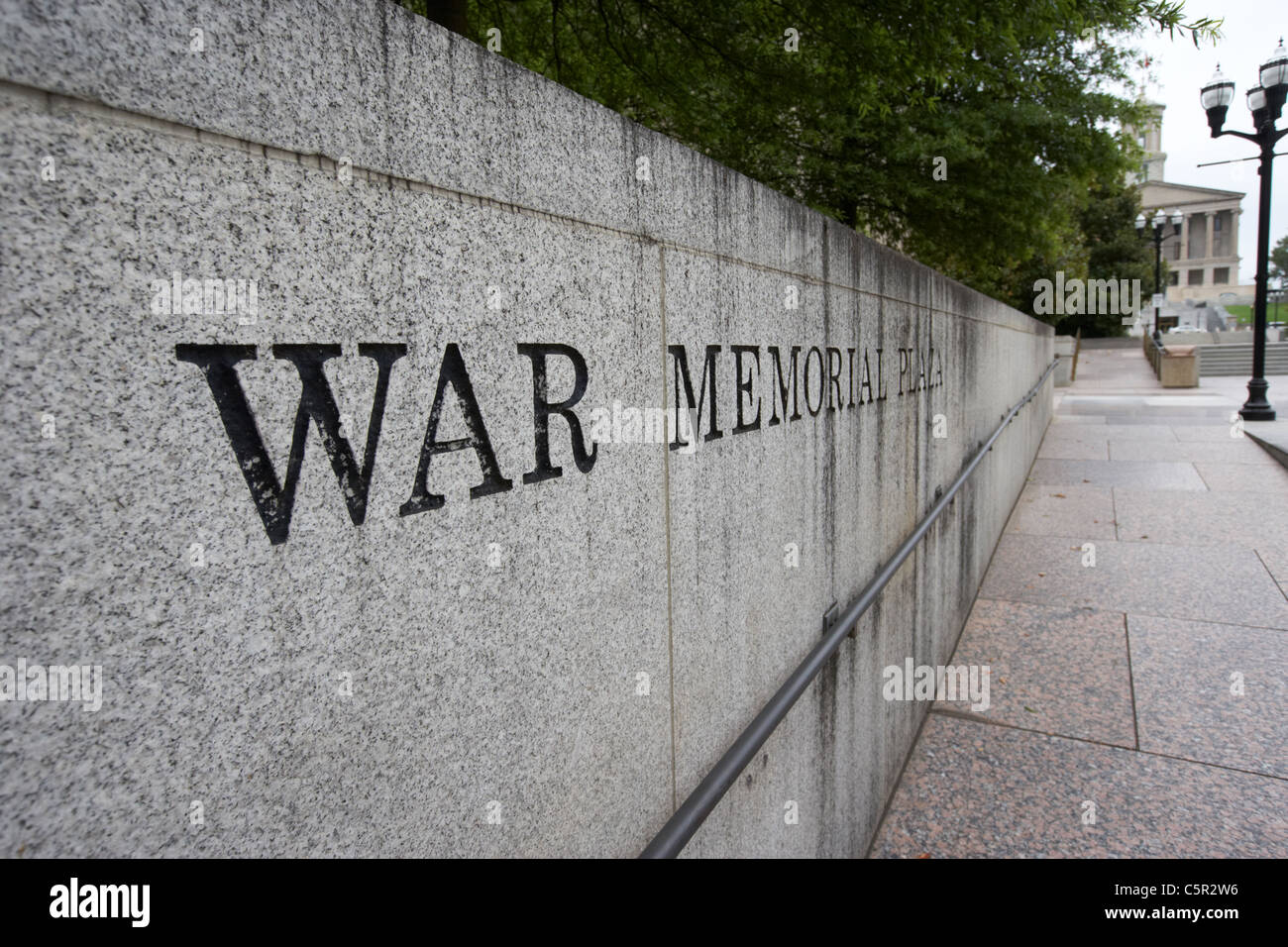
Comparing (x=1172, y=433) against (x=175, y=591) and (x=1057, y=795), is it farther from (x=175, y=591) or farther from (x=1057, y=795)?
(x=175, y=591)

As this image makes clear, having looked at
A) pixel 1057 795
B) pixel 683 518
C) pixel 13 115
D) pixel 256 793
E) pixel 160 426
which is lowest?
pixel 1057 795

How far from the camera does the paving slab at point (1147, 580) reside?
5.66 metres

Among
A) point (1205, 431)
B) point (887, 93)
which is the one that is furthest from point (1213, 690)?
point (1205, 431)

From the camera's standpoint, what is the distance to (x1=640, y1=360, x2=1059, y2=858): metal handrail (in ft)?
5.97

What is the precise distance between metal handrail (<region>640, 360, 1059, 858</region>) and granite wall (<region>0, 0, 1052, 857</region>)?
0.18 ft

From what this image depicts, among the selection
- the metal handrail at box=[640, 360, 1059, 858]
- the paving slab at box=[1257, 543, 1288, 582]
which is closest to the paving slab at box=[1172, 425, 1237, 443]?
the paving slab at box=[1257, 543, 1288, 582]

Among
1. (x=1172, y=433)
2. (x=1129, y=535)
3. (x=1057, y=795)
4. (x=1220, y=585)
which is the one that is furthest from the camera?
(x=1172, y=433)

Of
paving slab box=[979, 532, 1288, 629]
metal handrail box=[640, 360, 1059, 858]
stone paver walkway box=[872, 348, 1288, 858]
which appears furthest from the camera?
paving slab box=[979, 532, 1288, 629]

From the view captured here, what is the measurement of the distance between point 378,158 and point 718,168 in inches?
46.4

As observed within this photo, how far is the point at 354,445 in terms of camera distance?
1.11 m

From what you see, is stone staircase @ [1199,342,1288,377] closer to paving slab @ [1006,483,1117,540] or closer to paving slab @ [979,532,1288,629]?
paving slab @ [1006,483,1117,540]

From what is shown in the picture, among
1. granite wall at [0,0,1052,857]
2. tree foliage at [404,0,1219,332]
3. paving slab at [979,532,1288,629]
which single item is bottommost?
paving slab at [979,532,1288,629]

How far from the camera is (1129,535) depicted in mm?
7547
